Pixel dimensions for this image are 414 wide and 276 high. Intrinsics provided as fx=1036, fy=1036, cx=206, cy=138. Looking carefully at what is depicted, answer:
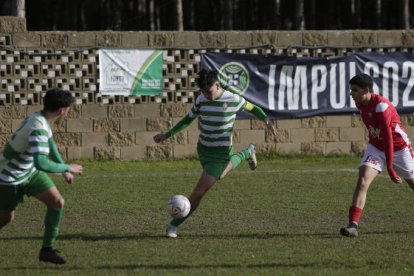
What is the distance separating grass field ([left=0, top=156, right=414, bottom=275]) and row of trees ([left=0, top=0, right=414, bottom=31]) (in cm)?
1885

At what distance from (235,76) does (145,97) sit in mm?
1814

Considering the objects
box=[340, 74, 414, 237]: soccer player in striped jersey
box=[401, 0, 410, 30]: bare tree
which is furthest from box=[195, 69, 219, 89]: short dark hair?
box=[401, 0, 410, 30]: bare tree

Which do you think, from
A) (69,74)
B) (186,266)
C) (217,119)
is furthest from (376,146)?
(69,74)

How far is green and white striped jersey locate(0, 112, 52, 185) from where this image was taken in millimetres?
9148

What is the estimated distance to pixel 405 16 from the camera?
92.2 ft

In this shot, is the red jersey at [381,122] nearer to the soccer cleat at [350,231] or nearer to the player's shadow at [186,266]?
the soccer cleat at [350,231]

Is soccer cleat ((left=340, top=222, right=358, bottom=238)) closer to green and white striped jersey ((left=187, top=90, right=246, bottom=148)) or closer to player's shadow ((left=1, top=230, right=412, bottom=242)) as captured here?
player's shadow ((left=1, top=230, right=412, bottom=242))

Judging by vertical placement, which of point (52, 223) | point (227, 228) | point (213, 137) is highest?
point (213, 137)

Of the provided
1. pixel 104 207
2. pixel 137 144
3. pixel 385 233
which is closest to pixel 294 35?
pixel 137 144

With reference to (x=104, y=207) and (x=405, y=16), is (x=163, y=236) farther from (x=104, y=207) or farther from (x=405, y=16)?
(x=405, y=16)

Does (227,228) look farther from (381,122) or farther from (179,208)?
(381,122)

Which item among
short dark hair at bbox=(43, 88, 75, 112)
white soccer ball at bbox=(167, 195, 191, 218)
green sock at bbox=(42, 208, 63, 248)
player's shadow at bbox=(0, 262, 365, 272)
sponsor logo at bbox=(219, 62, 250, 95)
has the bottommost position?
player's shadow at bbox=(0, 262, 365, 272)

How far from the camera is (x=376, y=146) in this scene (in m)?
11.4

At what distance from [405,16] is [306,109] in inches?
339
